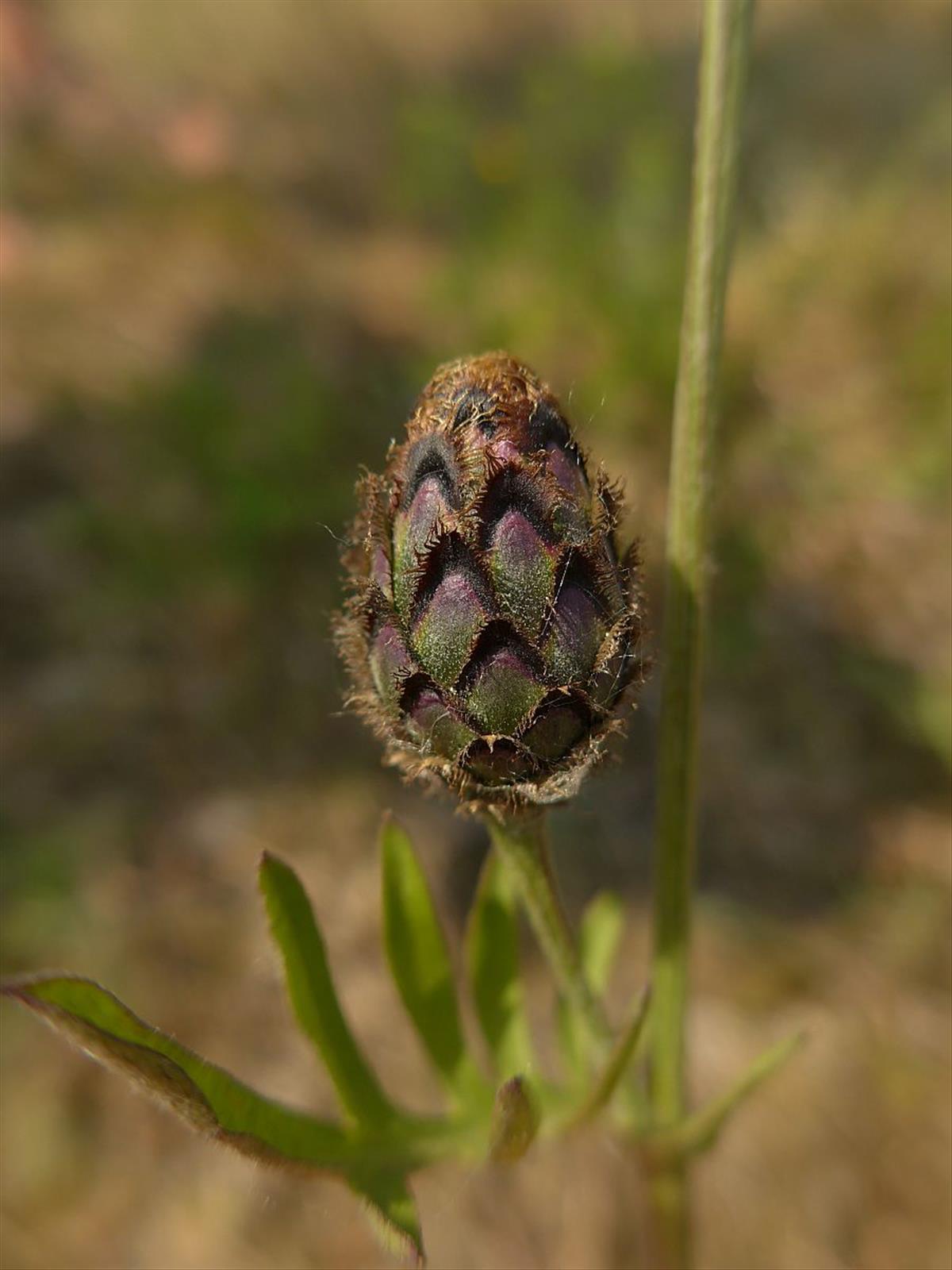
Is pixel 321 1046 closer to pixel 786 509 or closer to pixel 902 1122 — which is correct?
Result: pixel 902 1122

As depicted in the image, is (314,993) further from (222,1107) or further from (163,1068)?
(163,1068)

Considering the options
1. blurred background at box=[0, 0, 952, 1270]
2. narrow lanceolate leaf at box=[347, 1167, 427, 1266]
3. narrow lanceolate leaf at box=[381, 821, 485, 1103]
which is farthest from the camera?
blurred background at box=[0, 0, 952, 1270]

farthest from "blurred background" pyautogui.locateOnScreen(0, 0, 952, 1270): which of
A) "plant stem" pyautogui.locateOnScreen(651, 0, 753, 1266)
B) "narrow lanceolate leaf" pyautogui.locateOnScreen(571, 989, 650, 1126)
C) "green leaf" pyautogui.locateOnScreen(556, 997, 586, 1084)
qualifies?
"green leaf" pyautogui.locateOnScreen(556, 997, 586, 1084)

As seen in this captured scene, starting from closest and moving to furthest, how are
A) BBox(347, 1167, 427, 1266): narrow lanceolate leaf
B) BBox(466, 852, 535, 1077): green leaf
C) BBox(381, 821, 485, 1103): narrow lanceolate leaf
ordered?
BBox(347, 1167, 427, 1266): narrow lanceolate leaf → BBox(381, 821, 485, 1103): narrow lanceolate leaf → BBox(466, 852, 535, 1077): green leaf

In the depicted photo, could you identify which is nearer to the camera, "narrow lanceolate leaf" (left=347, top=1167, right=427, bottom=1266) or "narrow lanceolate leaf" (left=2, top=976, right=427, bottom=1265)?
"narrow lanceolate leaf" (left=2, top=976, right=427, bottom=1265)

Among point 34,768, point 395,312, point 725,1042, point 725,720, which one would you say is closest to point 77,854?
point 34,768

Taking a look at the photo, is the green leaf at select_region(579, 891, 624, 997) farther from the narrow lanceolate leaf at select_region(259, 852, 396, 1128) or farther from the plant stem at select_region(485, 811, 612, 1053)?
the narrow lanceolate leaf at select_region(259, 852, 396, 1128)

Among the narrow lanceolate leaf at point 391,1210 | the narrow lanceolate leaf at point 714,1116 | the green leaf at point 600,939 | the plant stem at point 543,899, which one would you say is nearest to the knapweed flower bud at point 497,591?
the plant stem at point 543,899
